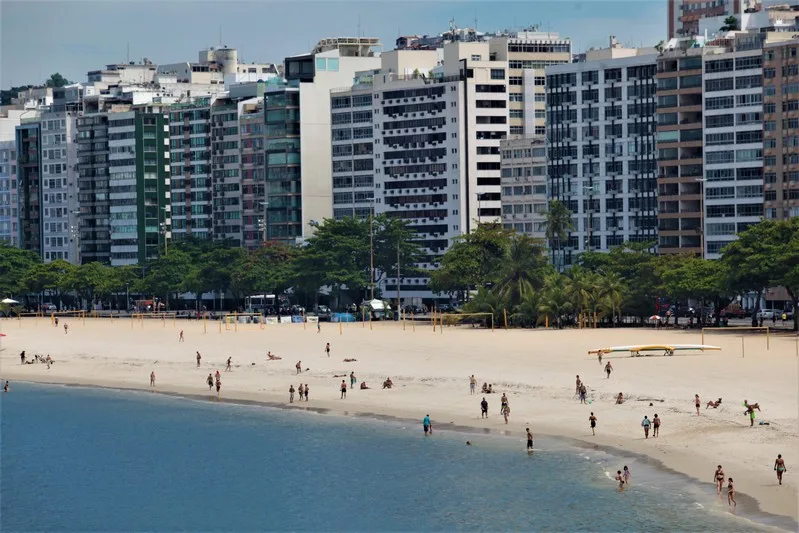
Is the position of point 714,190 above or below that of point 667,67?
below

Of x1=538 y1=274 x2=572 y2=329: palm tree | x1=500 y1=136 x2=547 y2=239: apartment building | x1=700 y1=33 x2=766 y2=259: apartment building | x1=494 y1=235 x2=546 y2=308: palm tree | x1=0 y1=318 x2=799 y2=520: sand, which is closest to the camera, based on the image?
x1=0 y1=318 x2=799 y2=520: sand

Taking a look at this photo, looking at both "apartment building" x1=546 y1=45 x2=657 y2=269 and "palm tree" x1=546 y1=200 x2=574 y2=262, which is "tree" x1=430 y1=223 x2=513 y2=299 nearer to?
"palm tree" x1=546 y1=200 x2=574 y2=262

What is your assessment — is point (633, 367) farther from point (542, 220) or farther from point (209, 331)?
point (542, 220)

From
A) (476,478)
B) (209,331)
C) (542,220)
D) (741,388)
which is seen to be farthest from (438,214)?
(476,478)

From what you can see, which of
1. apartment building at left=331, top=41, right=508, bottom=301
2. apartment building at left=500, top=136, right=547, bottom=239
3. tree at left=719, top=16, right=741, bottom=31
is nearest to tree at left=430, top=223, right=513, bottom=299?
apartment building at left=500, top=136, right=547, bottom=239

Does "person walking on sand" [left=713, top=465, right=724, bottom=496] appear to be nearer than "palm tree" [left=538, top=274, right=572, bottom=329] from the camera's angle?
Yes

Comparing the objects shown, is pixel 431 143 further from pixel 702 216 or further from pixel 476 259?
pixel 702 216

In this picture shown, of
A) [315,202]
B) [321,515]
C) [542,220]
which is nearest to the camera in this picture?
[321,515]
